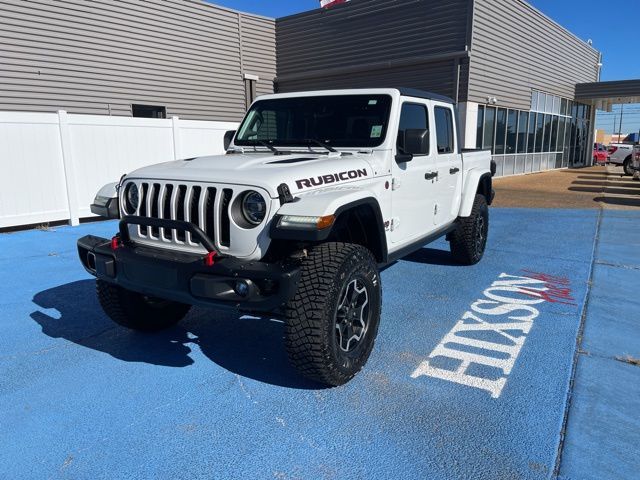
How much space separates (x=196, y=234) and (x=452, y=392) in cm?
181

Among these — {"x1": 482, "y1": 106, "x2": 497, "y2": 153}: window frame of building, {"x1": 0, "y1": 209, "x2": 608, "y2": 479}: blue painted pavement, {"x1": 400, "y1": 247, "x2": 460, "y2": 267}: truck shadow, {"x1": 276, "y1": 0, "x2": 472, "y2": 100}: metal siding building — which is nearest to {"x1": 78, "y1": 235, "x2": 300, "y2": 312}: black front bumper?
{"x1": 0, "y1": 209, "x2": 608, "y2": 479}: blue painted pavement

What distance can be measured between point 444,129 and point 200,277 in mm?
3314

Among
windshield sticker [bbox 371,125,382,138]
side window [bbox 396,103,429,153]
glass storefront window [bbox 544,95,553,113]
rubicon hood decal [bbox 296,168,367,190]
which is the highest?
glass storefront window [bbox 544,95,553,113]

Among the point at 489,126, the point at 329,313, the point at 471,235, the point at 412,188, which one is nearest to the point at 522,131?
the point at 489,126

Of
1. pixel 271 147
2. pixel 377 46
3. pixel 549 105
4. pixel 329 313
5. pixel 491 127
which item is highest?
pixel 377 46

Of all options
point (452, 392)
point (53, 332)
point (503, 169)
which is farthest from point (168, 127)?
point (503, 169)

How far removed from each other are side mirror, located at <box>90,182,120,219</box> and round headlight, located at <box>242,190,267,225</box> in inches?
49.5

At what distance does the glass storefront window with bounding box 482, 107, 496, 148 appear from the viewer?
15.2 metres

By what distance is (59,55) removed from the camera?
11914 millimetres

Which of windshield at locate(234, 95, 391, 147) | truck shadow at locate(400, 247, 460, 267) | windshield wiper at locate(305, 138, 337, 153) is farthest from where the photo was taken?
truck shadow at locate(400, 247, 460, 267)

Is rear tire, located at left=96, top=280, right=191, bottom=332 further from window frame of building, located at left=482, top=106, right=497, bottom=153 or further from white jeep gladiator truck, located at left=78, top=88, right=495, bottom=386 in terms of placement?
window frame of building, located at left=482, top=106, right=497, bottom=153

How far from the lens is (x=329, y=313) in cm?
274

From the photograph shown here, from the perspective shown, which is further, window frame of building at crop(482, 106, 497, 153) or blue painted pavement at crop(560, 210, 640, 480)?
window frame of building at crop(482, 106, 497, 153)

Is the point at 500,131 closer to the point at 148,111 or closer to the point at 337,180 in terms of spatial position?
the point at 148,111
